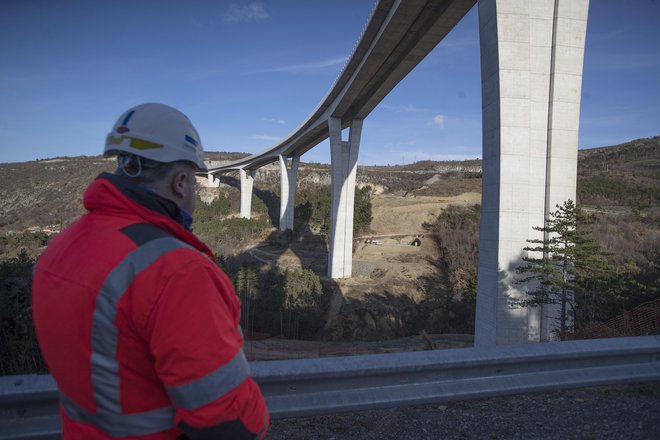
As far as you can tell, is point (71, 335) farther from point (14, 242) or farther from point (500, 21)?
point (14, 242)

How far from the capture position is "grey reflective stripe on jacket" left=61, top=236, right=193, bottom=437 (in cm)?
122

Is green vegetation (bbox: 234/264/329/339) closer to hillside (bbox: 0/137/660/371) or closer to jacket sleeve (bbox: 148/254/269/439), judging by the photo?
hillside (bbox: 0/137/660/371)

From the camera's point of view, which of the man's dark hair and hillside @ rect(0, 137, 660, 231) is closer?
the man's dark hair

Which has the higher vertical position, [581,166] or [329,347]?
[581,166]

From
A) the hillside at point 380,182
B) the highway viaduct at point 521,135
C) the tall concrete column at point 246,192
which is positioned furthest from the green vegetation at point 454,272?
the tall concrete column at point 246,192

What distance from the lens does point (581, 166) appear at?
198ft

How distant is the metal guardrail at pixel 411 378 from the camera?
7.84 ft

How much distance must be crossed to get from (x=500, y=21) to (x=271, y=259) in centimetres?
3011

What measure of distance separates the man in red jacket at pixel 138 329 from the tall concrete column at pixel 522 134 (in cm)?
972

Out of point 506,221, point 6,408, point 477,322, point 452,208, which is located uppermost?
point 452,208

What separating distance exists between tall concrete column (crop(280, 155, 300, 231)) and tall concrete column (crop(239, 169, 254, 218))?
9909 mm

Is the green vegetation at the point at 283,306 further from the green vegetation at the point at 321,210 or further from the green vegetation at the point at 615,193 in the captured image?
the green vegetation at the point at 615,193

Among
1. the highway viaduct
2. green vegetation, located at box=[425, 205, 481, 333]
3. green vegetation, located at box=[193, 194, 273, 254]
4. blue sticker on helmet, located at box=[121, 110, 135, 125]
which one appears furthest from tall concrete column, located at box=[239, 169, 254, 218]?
blue sticker on helmet, located at box=[121, 110, 135, 125]

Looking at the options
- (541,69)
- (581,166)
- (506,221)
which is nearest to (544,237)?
(506,221)
